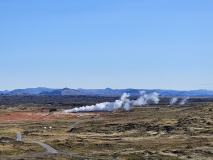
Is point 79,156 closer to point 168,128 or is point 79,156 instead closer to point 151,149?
point 151,149

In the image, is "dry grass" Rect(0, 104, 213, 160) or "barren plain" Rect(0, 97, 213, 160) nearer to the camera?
"barren plain" Rect(0, 97, 213, 160)

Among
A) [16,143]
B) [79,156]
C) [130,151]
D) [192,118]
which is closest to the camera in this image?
[79,156]

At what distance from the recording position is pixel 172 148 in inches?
3524

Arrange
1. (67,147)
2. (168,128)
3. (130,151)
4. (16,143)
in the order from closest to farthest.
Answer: (130,151)
(67,147)
(16,143)
(168,128)

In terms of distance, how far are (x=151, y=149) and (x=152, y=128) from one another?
39991 millimetres

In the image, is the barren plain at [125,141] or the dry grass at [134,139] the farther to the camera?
the dry grass at [134,139]

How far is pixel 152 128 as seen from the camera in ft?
421

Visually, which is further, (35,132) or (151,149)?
(35,132)

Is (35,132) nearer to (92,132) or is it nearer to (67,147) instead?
(92,132)

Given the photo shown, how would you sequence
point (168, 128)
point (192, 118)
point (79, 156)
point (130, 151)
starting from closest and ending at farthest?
point (79, 156) → point (130, 151) → point (168, 128) → point (192, 118)

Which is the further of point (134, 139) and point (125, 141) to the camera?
point (134, 139)

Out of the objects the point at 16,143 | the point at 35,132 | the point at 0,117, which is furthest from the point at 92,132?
the point at 0,117

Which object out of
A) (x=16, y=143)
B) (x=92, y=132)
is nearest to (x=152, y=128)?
(x=92, y=132)

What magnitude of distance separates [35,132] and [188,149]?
62126 mm
